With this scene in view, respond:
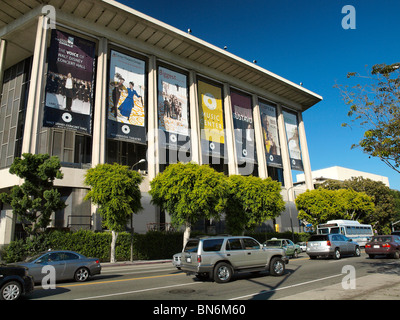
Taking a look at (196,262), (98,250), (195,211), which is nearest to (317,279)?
(196,262)

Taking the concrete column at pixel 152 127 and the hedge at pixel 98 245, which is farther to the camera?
the concrete column at pixel 152 127

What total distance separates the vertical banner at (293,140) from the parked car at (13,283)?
49.1m

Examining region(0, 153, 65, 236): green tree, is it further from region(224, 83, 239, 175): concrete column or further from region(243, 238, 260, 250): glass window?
region(224, 83, 239, 175): concrete column

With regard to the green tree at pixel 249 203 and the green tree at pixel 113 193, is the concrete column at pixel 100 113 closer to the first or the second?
the green tree at pixel 113 193

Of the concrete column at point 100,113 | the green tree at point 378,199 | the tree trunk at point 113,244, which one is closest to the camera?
the tree trunk at point 113,244

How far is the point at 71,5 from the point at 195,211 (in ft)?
85.7

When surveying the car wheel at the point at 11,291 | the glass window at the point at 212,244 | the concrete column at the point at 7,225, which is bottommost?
the car wheel at the point at 11,291

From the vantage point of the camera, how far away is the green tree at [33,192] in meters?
Answer: 22.0

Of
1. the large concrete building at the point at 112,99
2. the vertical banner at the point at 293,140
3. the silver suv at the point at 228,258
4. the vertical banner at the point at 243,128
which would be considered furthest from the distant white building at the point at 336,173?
the silver suv at the point at 228,258

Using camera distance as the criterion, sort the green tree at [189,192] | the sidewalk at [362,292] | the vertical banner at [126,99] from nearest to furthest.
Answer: the sidewalk at [362,292], the green tree at [189,192], the vertical banner at [126,99]

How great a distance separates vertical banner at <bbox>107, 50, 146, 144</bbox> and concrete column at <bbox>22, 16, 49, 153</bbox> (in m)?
6.88

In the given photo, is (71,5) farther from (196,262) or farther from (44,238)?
(196,262)

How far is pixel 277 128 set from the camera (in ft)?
179

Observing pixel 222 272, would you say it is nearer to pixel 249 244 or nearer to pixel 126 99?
pixel 249 244
